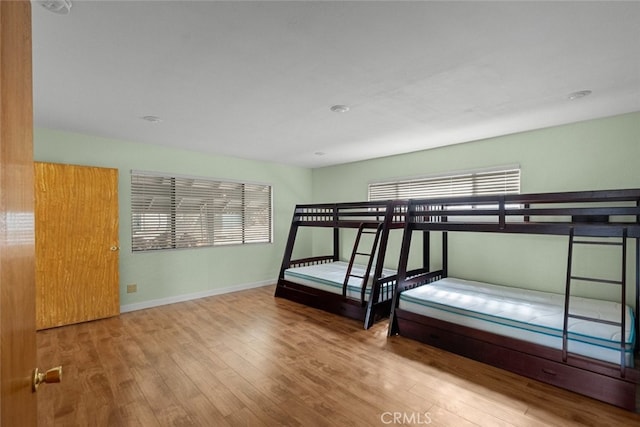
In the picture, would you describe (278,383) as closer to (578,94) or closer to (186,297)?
(186,297)

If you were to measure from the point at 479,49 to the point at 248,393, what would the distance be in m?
2.94

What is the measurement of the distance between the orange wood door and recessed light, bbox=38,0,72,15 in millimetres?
2719

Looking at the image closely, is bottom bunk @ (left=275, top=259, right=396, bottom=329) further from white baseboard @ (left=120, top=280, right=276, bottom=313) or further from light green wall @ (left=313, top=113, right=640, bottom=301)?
light green wall @ (left=313, top=113, right=640, bottom=301)

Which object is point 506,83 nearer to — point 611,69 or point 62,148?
point 611,69

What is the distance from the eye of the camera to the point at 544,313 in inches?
105

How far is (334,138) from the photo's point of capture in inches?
158

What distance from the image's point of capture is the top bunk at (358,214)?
3836 millimetres

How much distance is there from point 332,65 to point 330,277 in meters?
3.01

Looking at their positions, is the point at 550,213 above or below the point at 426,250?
above

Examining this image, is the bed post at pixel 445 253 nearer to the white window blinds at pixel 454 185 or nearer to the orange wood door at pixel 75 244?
the white window blinds at pixel 454 185

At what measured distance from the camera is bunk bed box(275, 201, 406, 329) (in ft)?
12.3

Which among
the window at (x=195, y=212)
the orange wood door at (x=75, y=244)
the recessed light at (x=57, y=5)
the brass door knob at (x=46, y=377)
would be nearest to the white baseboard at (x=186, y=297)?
the orange wood door at (x=75, y=244)

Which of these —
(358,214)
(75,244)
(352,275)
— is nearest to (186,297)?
(75,244)

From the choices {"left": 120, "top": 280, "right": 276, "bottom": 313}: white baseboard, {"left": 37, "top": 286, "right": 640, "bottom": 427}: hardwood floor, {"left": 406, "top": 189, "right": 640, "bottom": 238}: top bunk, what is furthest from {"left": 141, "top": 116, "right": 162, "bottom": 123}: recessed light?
{"left": 406, "top": 189, "right": 640, "bottom": 238}: top bunk
